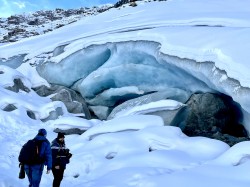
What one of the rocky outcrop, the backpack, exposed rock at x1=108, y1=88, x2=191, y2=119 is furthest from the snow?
the rocky outcrop

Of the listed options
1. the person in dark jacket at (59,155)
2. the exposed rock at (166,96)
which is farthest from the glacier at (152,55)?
the person in dark jacket at (59,155)

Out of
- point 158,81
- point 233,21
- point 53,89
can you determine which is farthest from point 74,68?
point 233,21

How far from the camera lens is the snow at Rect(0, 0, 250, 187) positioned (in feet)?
33.0

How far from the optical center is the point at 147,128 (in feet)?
44.1

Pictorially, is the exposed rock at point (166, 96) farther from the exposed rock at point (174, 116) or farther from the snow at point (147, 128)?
the exposed rock at point (174, 116)

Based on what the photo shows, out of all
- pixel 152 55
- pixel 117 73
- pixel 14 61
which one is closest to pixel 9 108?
pixel 117 73

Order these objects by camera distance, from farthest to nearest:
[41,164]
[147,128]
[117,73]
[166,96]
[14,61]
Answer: [14,61] < [117,73] < [166,96] < [147,128] < [41,164]

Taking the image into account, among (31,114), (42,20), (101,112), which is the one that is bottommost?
(42,20)

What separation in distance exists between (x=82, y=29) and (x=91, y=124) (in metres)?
10.8

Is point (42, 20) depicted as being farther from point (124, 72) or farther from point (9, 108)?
point (9, 108)

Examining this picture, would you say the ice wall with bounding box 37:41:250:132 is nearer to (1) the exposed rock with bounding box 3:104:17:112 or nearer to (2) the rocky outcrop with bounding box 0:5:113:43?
(1) the exposed rock with bounding box 3:104:17:112

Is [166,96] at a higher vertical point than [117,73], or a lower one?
lower

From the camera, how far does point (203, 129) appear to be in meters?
15.5

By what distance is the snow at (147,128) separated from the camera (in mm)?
10062
